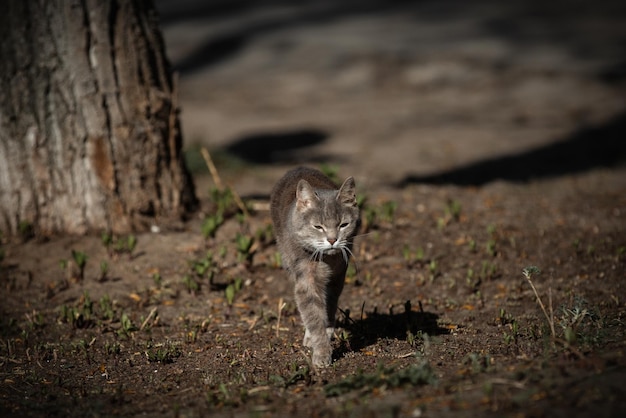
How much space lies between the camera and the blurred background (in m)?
11.4

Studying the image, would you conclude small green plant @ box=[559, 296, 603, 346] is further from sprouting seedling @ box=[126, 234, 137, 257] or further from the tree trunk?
the tree trunk

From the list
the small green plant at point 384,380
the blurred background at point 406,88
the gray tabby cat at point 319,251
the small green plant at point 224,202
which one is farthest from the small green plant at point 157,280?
the small green plant at point 384,380

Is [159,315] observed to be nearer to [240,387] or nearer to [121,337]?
[121,337]

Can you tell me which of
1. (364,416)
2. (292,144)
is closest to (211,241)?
(364,416)

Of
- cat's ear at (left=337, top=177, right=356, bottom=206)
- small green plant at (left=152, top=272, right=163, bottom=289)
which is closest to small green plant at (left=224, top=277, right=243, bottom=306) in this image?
small green plant at (left=152, top=272, right=163, bottom=289)

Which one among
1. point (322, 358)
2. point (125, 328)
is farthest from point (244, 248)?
point (322, 358)

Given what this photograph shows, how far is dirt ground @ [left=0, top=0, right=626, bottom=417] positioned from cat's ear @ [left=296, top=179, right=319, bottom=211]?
987 mm

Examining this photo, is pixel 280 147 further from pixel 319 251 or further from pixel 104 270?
pixel 319 251

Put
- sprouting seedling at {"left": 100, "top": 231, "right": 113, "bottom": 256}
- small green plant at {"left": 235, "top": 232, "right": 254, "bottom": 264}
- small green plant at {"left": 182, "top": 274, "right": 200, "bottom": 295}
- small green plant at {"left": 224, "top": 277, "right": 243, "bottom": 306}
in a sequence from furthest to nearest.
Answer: sprouting seedling at {"left": 100, "top": 231, "right": 113, "bottom": 256} < small green plant at {"left": 235, "top": 232, "right": 254, "bottom": 264} < small green plant at {"left": 182, "top": 274, "right": 200, "bottom": 295} < small green plant at {"left": 224, "top": 277, "right": 243, "bottom": 306}

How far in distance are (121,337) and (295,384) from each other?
71.6 inches

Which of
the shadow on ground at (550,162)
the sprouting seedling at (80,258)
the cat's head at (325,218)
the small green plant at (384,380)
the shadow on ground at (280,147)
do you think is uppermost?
the cat's head at (325,218)

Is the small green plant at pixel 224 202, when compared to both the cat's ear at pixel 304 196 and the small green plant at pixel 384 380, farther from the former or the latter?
the small green plant at pixel 384 380

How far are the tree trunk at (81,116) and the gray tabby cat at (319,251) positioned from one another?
2.27 m

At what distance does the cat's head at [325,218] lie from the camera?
5.16 metres
